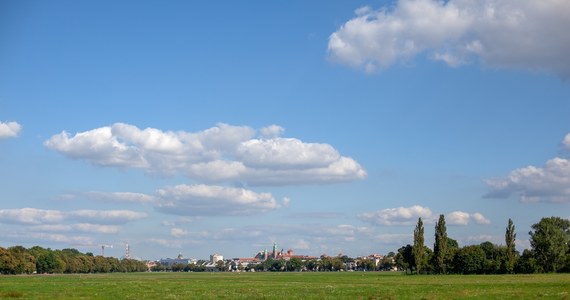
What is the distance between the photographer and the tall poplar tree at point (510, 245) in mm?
139250

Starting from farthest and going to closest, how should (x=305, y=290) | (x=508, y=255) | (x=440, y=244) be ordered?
(x=440, y=244), (x=508, y=255), (x=305, y=290)

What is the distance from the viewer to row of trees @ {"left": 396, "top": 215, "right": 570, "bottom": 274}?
14075 centimetres

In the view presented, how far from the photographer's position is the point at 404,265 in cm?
17488

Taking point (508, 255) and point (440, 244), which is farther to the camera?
point (440, 244)

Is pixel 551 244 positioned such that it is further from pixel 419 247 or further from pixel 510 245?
pixel 419 247

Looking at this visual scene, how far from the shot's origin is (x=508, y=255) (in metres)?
140

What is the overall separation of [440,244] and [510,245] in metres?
14.9

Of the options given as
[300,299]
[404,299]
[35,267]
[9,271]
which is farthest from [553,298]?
[35,267]

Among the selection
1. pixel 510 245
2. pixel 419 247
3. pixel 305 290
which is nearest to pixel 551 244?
pixel 510 245

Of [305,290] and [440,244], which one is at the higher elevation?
[440,244]

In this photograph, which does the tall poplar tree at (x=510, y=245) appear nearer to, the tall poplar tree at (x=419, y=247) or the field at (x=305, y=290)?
the tall poplar tree at (x=419, y=247)

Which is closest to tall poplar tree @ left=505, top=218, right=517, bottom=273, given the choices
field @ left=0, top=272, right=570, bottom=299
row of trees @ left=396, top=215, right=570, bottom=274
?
row of trees @ left=396, top=215, right=570, bottom=274

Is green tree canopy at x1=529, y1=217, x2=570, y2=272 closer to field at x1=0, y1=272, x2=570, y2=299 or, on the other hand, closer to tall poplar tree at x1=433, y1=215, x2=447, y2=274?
tall poplar tree at x1=433, y1=215, x2=447, y2=274

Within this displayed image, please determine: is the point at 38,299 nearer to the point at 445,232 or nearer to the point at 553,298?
the point at 553,298
